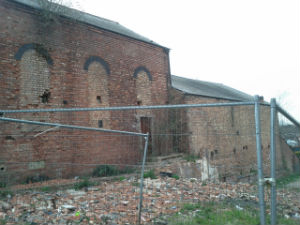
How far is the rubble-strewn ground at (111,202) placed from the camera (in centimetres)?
462

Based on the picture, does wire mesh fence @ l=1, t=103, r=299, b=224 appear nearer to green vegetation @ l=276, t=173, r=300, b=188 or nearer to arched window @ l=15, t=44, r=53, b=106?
green vegetation @ l=276, t=173, r=300, b=188

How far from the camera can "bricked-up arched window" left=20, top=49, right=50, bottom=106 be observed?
8.41m

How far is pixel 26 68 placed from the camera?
854 centimetres

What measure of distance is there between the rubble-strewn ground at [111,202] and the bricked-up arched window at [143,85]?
22.1ft

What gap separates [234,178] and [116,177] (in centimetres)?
247

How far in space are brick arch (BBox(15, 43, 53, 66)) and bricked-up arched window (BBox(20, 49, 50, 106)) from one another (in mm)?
70

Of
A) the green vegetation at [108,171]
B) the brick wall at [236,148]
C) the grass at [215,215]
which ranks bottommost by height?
the grass at [215,215]

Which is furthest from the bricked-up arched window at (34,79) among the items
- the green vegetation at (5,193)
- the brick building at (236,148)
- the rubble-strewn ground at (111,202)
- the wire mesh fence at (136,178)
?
the brick building at (236,148)

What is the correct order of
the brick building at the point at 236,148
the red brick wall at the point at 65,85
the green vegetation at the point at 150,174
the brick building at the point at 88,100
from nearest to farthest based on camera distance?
the brick building at the point at 236,148 < the brick building at the point at 88,100 < the red brick wall at the point at 65,85 < the green vegetation at the point at 150,174

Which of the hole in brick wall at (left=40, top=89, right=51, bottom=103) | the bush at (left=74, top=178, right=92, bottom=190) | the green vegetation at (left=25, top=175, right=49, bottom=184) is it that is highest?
the hole in brick wall at (left=40, top=89, right=51, bottom=103)

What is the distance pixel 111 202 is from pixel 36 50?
254 inches

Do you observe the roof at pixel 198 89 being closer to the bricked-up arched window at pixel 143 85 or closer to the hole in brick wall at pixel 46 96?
the bricked-up arched window at pixel 143 85

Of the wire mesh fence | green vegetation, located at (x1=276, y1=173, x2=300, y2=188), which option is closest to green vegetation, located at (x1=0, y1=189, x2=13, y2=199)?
the wire mesh fence

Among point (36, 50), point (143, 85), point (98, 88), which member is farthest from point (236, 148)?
point (143, 85)
